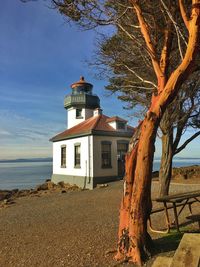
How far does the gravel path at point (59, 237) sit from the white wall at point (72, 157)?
9.99 m

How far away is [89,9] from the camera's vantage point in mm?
7426

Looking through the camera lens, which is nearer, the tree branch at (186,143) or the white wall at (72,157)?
the tree branch at (186,143)

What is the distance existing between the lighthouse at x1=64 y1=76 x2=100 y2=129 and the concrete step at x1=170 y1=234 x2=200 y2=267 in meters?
23.6

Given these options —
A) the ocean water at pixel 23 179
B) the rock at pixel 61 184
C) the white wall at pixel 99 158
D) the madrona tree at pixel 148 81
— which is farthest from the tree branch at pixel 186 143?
the ocean water at pixel 23 179

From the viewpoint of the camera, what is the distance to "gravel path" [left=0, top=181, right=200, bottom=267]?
5.76 metres

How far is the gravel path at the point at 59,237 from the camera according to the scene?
5.76m

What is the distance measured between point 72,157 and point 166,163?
519 inches

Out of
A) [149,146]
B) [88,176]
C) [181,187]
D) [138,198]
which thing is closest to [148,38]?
[149,146]

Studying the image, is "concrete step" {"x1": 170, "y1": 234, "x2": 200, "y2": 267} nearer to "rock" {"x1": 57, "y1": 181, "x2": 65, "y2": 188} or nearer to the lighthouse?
"rock" {"x1": 57, "y1": 181, "x2": 65, "y2": 188}

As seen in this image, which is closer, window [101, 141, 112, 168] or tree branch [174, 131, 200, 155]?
tree branch [174, 131, 200, 155]

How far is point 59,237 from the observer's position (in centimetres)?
741

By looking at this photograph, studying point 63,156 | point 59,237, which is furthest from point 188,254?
point 63,156

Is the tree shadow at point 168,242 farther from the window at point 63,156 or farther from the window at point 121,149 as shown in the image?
the window at point 63,156

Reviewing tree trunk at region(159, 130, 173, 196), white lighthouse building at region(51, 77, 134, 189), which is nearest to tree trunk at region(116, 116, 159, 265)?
tree trunk at region(159, 130, 173, 196)
